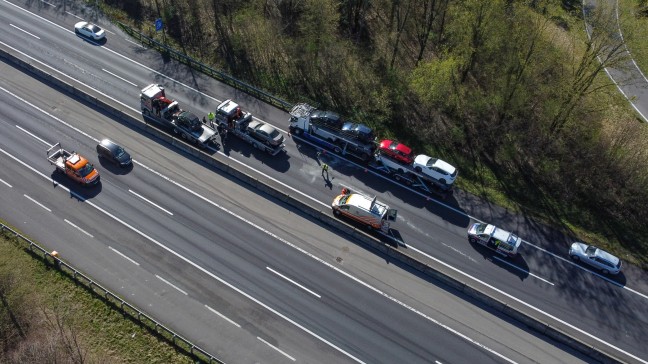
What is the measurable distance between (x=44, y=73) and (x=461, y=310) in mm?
49113

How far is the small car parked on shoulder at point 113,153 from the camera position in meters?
43.7

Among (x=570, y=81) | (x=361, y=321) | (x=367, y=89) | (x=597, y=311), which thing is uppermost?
(x=570, y=81)

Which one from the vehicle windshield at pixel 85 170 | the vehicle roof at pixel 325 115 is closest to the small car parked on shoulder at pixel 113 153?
the vehicle windshield at pixel 85 170

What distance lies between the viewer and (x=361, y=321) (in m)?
35.2

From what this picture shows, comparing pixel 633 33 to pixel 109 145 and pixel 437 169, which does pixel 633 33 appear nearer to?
pixel 437 169

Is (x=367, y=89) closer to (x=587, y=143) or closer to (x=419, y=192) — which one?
(x=419, y=192)

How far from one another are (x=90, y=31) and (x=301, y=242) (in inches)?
1576

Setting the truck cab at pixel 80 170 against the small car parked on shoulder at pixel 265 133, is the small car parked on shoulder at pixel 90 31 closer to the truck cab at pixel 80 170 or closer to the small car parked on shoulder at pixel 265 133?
the truck cab at pixel 80 170

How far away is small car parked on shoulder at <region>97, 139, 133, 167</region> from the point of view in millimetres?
43694

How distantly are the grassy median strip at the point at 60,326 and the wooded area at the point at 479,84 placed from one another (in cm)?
3010

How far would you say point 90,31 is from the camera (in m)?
57.9

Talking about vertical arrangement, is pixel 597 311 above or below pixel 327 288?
above

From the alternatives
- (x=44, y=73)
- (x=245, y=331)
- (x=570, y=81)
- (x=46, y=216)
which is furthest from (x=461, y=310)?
(x=44, y=73)

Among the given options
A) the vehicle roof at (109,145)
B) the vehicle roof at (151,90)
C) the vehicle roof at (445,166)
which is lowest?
the vehicle roof at (109,145)
